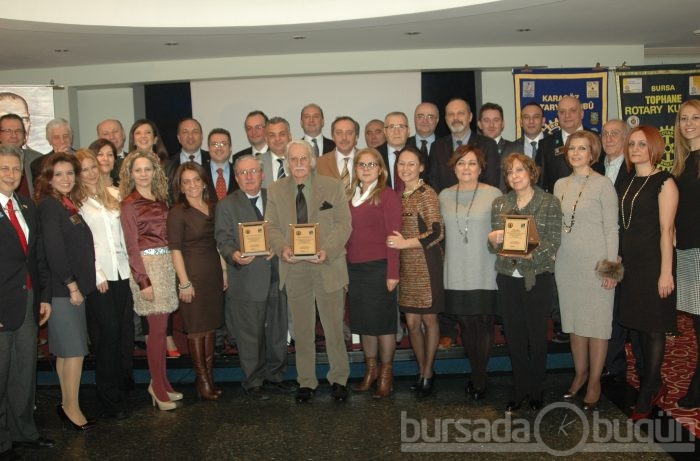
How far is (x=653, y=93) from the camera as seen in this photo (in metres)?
8.05

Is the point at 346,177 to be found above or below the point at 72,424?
above

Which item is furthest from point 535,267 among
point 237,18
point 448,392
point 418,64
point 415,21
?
point 418,64

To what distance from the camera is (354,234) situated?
16.1 feet

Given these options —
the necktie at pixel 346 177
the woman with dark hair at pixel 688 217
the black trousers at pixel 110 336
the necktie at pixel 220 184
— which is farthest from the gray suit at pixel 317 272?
the woman with dark hair at pixel 688 217

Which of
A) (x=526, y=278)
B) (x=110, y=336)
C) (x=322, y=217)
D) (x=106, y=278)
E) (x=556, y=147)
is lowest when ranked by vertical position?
(x=110, y=336)

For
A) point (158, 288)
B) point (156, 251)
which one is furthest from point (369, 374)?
point (156, 251)

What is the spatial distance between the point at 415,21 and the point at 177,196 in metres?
3.78

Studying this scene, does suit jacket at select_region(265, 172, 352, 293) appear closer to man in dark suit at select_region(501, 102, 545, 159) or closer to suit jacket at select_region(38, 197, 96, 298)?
suit jacket at select_region(38, 197, 96, 298)

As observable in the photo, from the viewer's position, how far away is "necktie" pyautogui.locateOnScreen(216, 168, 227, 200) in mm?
5812

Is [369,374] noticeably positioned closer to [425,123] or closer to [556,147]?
[425,123]

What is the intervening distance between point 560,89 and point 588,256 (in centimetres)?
401

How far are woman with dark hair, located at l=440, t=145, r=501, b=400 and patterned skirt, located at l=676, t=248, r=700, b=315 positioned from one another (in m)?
1.19

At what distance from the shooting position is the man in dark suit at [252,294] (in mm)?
4910

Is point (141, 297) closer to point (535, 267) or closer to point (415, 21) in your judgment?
point (535, 267)
